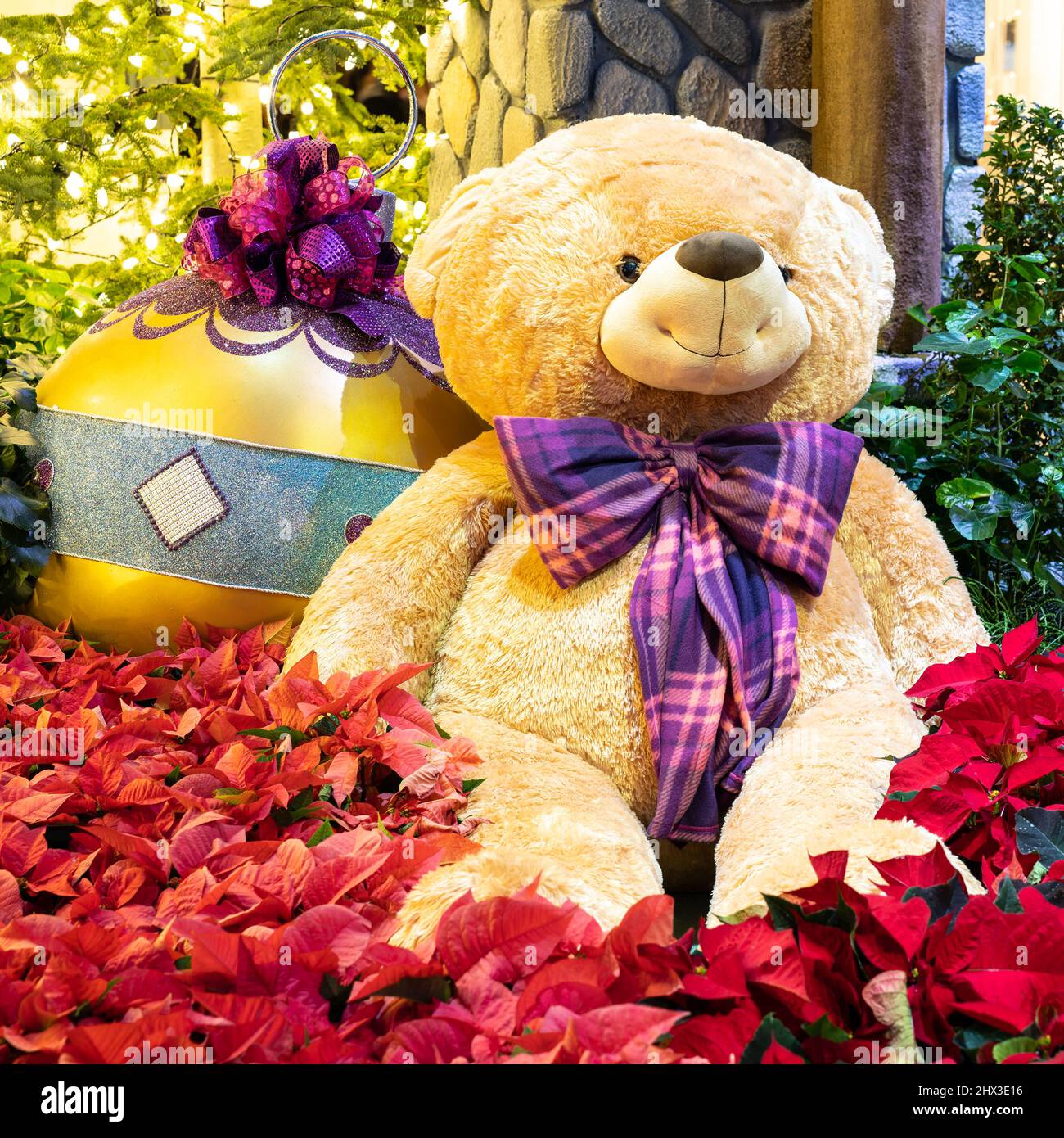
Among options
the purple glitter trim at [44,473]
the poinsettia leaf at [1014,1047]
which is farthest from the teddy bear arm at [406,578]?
the poinsettia leaf at [1014,1047]

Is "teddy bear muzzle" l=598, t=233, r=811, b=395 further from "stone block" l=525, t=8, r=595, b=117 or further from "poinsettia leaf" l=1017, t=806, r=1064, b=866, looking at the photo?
"stone block" l=525, t=8, r=595, b=117

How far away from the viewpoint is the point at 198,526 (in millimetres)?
1543

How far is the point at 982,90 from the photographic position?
8.54ft

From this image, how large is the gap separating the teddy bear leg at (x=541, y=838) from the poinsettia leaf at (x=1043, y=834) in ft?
1.04

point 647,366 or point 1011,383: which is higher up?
point 647,366

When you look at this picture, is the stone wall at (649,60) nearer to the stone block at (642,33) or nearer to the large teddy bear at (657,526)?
the stone block at (642,33)

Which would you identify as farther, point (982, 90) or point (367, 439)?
point (982, 90)

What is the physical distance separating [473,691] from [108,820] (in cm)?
42

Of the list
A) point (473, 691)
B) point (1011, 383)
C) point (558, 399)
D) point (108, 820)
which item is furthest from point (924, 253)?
point (108, 820)

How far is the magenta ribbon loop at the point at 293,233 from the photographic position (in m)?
1.59

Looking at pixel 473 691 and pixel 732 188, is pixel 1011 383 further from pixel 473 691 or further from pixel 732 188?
pixel 473 691

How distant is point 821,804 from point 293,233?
106 centimetres

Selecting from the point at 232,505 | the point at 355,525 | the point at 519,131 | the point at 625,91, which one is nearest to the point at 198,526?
the point at 232,505
